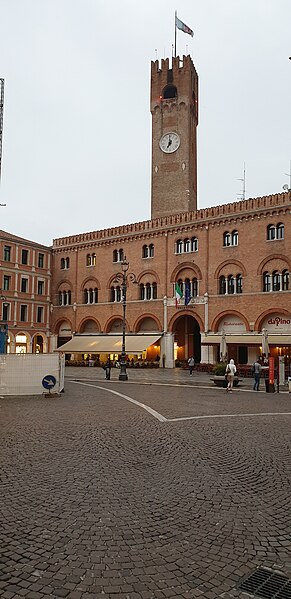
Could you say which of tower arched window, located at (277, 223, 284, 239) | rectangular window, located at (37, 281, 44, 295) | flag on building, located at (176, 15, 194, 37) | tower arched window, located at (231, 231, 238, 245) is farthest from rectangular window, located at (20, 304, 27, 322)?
flag on building, located at (176, 15, 194, 37)

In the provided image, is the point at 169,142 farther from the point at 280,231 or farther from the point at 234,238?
the point at 280,231

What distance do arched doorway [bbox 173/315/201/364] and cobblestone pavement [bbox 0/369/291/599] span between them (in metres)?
34.6

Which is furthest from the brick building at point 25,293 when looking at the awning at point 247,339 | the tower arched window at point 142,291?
the awning at point 247,339

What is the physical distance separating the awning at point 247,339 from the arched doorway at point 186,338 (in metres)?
5.42

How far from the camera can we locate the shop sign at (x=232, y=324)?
38938 millimetres

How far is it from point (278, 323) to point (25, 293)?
27.3 m

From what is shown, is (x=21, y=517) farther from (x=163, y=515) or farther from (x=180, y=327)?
(x=180, y=327)

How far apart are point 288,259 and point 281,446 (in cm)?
2953

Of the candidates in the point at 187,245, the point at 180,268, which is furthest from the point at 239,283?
the point at 187,245

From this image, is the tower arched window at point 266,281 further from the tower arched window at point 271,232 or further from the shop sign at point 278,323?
the tower arched window at point 271,232

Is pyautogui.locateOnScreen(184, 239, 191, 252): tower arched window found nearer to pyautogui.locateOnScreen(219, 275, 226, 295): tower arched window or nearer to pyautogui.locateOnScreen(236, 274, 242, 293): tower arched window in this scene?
pyautogui.locateOnScreen(219, 275, 226, 295): tower arched window

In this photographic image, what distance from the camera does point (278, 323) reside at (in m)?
36.7

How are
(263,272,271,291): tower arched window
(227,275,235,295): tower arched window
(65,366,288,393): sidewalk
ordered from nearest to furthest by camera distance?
(65,366,288,393): sidewalk, (263,272,271,291): tower arched window, (227,275,235,295): tower arched window

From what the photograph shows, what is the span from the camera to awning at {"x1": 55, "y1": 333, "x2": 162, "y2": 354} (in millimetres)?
42309
